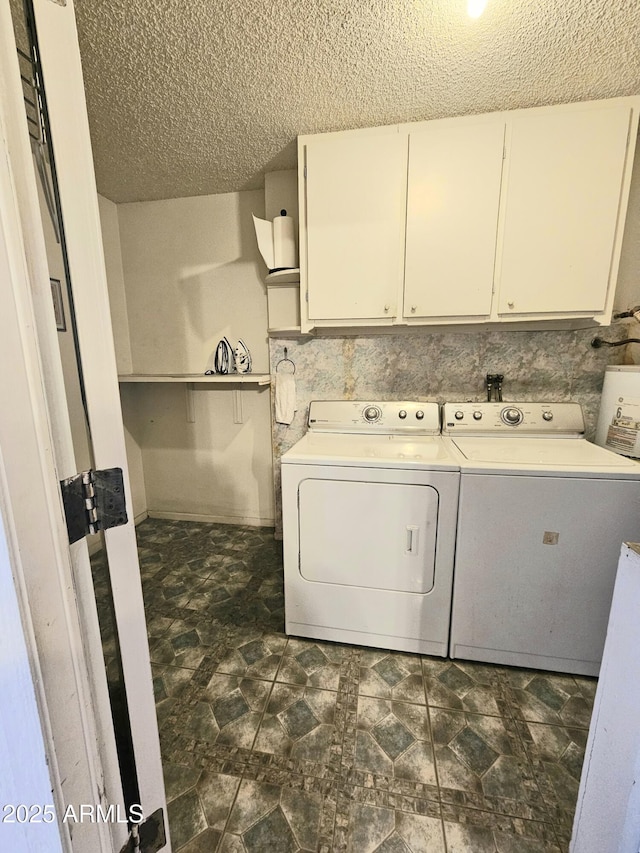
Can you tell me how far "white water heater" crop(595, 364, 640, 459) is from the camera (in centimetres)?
166

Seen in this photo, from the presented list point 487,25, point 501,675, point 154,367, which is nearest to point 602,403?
point 501,675

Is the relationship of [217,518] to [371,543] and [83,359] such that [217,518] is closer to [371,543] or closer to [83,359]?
[371,543]

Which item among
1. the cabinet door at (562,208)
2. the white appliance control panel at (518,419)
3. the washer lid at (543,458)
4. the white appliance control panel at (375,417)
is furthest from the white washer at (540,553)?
the cabinet door at (562,208)

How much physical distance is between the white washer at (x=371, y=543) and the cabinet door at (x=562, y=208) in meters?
0.99

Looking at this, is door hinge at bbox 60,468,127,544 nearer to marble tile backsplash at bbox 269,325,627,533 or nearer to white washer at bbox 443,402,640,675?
white washer at bbox 443,402,640,675

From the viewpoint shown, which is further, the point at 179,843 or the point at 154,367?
the point at 154,367

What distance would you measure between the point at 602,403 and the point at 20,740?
8.25 feet

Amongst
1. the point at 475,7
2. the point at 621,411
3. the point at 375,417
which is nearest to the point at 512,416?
the point at 621,411

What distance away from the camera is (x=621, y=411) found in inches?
69.1

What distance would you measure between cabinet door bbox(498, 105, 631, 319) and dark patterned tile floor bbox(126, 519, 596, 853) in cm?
179

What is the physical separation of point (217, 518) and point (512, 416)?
2.31 meters

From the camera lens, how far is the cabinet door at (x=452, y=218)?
170 cm

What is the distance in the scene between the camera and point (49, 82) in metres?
0.48

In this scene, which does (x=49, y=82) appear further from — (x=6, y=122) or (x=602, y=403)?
(x=602, y=403)
